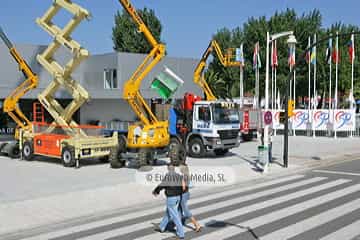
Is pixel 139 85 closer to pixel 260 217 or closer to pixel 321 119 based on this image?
pixel 260 217

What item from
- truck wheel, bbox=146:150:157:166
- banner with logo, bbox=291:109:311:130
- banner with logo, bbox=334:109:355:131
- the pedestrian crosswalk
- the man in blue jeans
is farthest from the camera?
banner with logo, bbox=291:109:311:130

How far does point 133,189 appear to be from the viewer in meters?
13.4

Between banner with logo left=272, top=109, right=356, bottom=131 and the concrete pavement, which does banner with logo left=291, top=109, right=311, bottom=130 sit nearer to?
banner with logo left=272, top=109, right=356, bottom=131

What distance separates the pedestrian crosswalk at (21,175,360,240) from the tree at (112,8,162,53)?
52.5 m

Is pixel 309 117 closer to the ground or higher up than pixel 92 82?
closer to the ground

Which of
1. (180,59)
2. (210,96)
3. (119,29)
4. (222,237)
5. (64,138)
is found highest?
(119,29)

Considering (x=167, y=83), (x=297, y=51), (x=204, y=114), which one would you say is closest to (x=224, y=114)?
(x=204, y=114)

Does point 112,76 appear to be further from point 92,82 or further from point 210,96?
point 210,96

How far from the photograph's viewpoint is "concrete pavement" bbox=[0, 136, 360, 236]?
10445 mm

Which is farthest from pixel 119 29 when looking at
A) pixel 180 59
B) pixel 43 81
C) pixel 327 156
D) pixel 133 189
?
pixel 133 189

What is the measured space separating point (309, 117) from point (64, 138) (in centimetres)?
2319

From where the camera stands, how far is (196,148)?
843 inches

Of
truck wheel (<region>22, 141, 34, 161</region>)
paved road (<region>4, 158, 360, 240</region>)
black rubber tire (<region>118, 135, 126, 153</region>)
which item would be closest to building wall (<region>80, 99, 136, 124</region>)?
truck wheel (<region>22, 141, 34, 161</region>)

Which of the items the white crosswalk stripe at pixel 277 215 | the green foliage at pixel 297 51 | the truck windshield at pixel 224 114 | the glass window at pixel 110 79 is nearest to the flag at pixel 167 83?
the truck windshield at pixel 224 114
